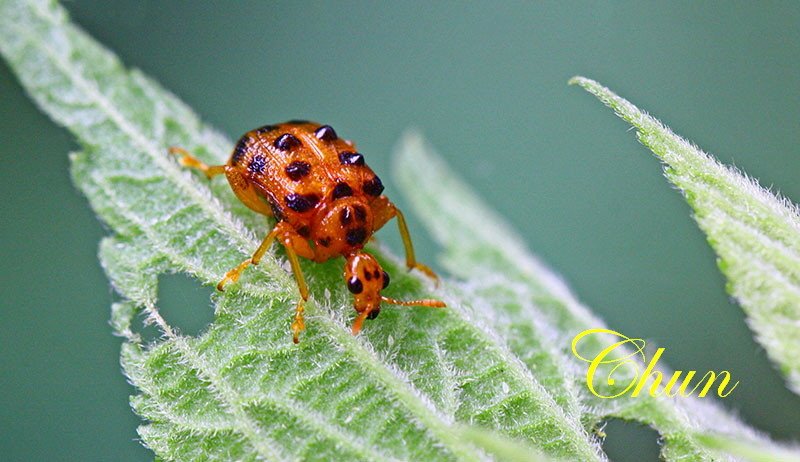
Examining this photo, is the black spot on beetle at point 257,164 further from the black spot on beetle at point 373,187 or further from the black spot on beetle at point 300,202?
the black spot on beetle at point 373,187

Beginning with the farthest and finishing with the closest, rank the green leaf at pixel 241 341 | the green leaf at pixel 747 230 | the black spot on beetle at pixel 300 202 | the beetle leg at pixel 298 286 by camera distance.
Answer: the black spot on beetle at pixel 300 202 → the beetle leg at pixel 298 286 → the green leaf at pixel 241 341 → the green leaf at pixel 747 230

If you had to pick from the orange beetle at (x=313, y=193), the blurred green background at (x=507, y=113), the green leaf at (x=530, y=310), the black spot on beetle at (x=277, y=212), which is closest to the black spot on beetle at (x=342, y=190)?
the orange beetle at (x=313, y=193)

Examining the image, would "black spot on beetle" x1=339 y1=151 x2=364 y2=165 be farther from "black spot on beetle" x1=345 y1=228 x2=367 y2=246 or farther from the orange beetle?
"black spot on beetle" x1=345 y1=228 x2=367 y2=246

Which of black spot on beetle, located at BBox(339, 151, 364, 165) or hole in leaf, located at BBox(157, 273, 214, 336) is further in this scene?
black spot on beetle, located at BBox(339, 151, 364, 165)

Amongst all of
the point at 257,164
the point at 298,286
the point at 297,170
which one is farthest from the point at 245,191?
the point at 298,286

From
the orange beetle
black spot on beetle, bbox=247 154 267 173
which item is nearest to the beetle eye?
the orange beetle

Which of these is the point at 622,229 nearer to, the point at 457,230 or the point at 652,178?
the point at 652,178

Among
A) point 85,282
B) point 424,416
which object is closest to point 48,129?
point 85,282
